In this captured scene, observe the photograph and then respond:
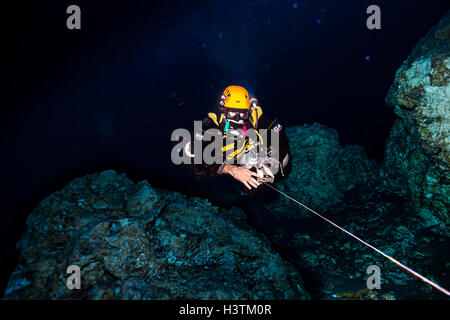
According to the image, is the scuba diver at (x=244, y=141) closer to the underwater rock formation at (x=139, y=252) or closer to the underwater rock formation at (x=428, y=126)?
the underwater rock formation at (x=139, y=252)

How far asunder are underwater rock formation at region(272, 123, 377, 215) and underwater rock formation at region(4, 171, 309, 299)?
3.22 metres

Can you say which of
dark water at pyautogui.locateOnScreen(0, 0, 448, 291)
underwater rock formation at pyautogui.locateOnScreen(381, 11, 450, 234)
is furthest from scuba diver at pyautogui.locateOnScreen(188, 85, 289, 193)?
underwater rock formation at pyautogui.locateOnScreen(381, 11, 450, 234)

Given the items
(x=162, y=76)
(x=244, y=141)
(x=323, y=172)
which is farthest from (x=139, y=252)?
(x=323, y=172)

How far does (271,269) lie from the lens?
266 centimetres

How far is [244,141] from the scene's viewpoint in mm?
3502

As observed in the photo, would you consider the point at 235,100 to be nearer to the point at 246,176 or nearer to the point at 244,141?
the point at 244,141

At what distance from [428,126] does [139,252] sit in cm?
503

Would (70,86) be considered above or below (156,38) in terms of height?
below

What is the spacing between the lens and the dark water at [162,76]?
8.96 feet

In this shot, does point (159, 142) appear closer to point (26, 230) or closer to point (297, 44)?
point (26, 230)

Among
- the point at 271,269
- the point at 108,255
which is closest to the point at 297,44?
the point at 271,269

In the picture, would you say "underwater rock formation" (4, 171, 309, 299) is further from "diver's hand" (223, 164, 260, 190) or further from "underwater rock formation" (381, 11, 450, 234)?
"underwater rock formation" (381, 11, 450, 234)

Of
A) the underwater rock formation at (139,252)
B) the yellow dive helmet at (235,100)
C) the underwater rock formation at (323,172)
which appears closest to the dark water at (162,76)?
the underwater rock formation at (139,252)
